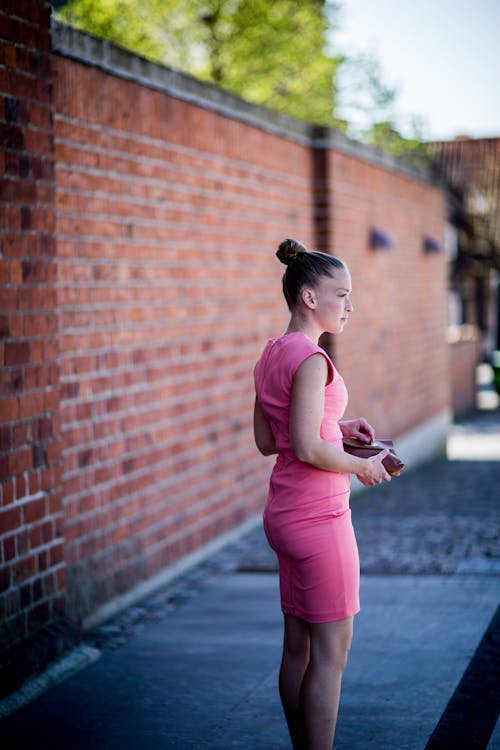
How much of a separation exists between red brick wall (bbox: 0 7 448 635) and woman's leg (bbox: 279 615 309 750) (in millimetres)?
1489

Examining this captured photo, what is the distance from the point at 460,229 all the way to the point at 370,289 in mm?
14527

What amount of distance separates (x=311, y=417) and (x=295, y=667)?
0.83 meters

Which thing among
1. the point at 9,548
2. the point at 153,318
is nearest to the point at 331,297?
the point at 9,548

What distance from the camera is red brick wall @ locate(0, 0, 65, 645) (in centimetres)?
455

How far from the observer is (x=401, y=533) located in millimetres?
8062

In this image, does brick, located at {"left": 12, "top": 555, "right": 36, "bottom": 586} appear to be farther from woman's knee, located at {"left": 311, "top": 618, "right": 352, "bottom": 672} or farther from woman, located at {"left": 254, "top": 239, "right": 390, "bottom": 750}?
woman's knee, located at {"left": 311, "top": 618, "right": 352, "bottom": 672}

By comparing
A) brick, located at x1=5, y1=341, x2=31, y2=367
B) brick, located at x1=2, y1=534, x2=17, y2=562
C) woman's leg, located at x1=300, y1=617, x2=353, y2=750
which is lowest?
woman's leg, located at x1=300, y1=617, x2=353, y2=750

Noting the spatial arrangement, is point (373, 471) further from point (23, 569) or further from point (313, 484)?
point (23, 569)

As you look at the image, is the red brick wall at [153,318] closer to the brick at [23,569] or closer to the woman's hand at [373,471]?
the brick at [23,569]

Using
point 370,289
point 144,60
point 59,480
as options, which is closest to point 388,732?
point 59,480

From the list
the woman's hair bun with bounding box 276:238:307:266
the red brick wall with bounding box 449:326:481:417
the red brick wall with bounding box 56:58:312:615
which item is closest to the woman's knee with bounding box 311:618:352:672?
the woman's hair bun with bounding box 276:238:307:266

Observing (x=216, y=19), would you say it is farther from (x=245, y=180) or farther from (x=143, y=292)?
(x=143, y=292)

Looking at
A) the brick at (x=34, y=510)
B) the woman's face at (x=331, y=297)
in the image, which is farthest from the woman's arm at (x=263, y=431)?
the brick at (x=34, y=510)

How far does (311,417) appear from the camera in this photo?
10.8ft
